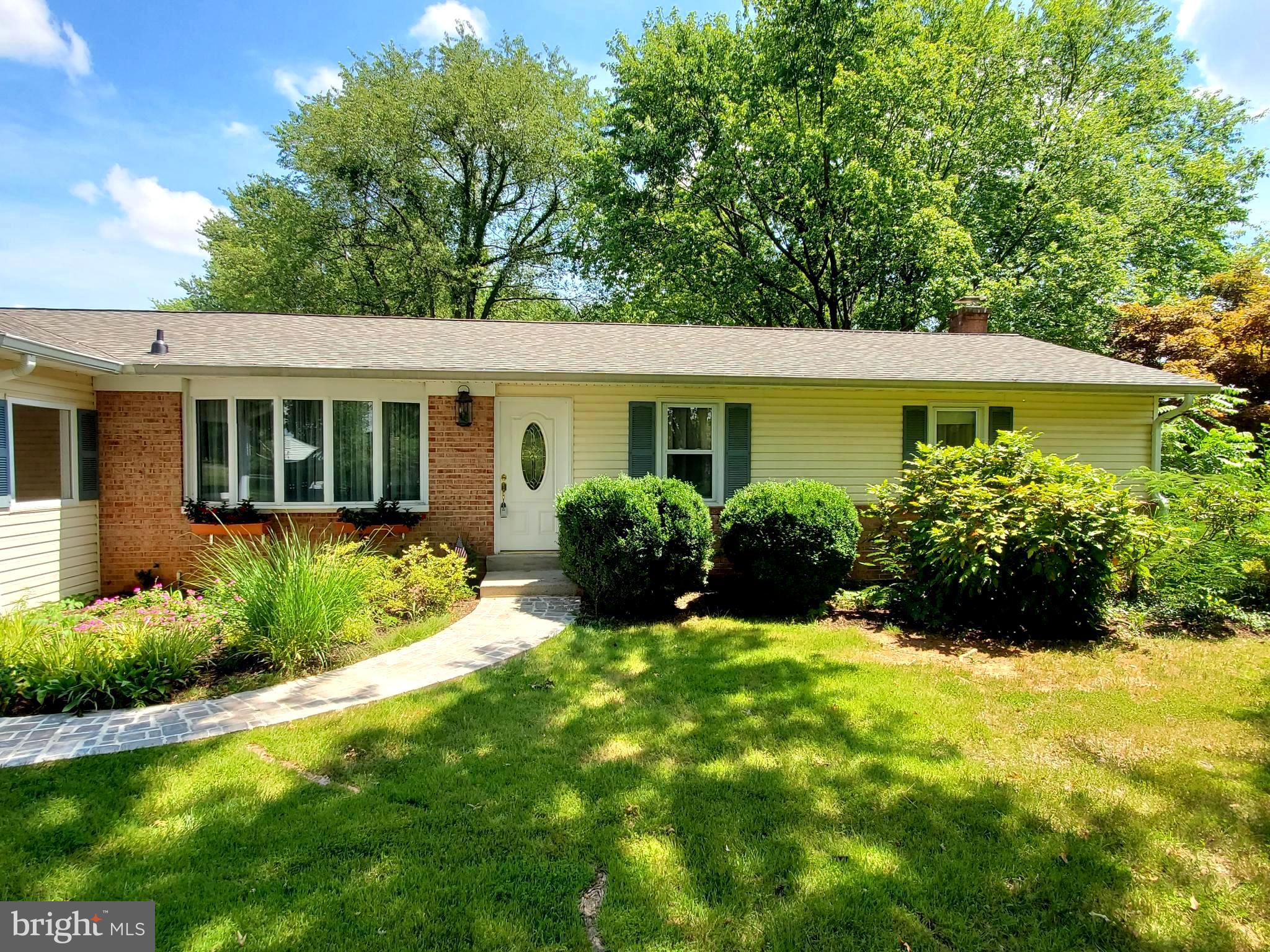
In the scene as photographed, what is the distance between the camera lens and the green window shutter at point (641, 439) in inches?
330

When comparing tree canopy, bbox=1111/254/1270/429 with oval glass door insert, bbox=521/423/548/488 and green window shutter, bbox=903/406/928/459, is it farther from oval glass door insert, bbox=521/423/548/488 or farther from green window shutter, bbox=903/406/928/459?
oval glass door insert, bbox=521/423/548/488

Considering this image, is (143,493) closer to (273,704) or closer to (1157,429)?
(273,704)

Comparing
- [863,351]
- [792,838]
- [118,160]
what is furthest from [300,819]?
[118,160]

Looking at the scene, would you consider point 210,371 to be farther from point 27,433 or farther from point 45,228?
point 45,228

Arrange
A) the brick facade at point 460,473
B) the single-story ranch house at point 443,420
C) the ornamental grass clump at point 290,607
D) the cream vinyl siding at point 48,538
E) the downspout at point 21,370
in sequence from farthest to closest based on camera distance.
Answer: the brick facade at point 460,473 < the single-story ranch house at point 443,420 < the cream vinyl siding at point 48,538 < the downspout at point 21,370 < the ornamental grass clump at point 290,607

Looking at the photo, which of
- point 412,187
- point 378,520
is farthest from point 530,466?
point 412,187

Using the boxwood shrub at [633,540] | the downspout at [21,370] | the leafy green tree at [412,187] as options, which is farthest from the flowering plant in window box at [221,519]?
the leafy green tree at [412,187]

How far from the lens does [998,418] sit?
894 centimetres

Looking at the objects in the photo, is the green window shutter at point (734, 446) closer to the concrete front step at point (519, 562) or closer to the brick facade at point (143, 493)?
the concrete front step at point (519, 562)

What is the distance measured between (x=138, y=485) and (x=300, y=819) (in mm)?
6801

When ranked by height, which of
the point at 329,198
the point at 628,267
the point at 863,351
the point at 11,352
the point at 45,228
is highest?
the point at 329,198

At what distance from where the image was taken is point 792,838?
278 cm

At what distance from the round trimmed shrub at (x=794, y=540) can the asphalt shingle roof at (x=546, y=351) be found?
199 centimetres

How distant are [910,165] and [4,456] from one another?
741 inches
